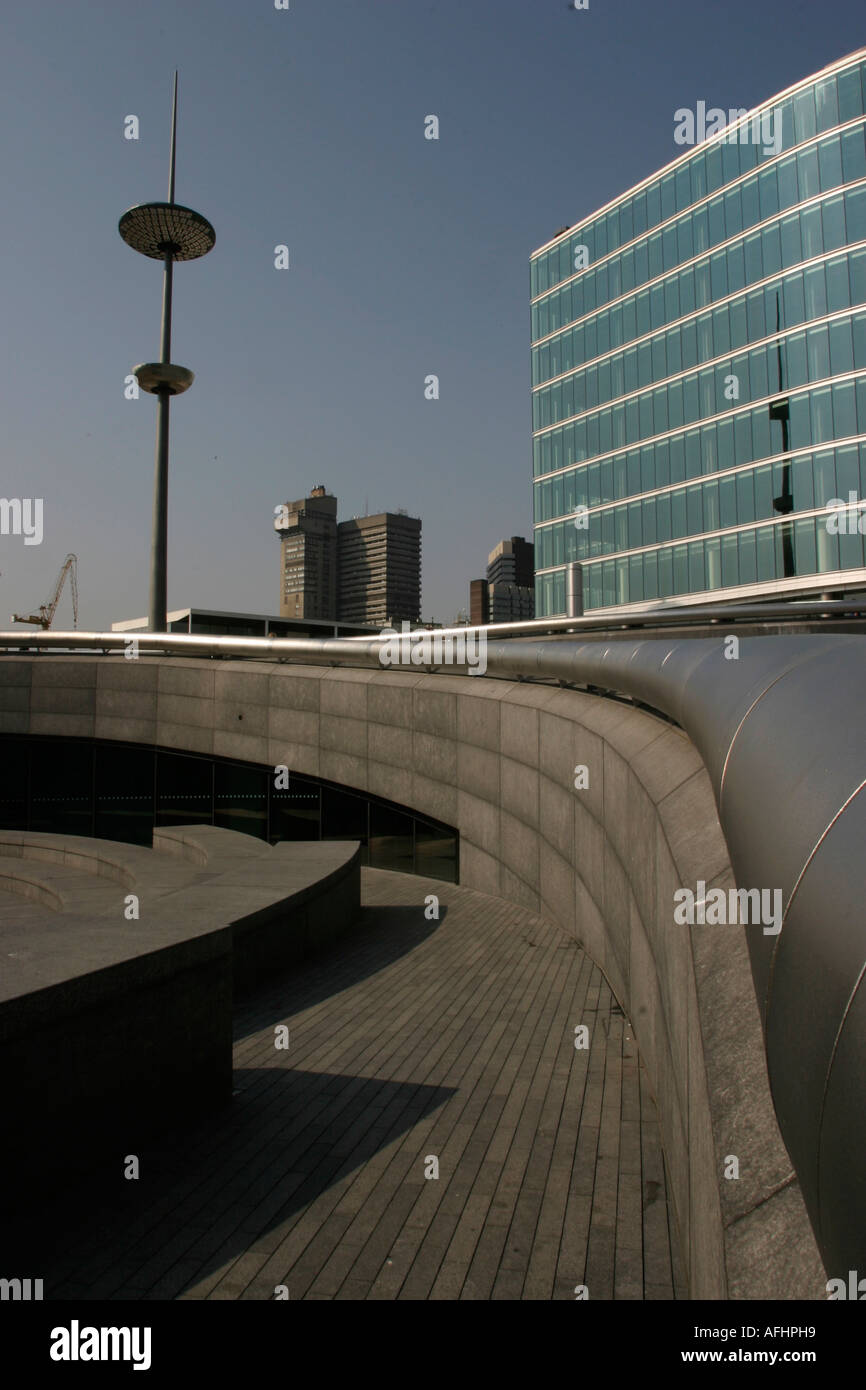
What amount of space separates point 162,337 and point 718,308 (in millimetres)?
33890

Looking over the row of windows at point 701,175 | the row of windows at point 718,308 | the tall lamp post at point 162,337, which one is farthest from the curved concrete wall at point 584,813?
the row of windows at point 701,175

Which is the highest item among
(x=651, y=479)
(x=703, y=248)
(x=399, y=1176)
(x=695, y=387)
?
(x=703, y=248)

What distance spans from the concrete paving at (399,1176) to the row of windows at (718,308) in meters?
47.8

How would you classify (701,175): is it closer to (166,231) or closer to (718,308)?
(718,308)

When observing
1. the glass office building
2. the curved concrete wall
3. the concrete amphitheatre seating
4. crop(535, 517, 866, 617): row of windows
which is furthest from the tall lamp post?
crop(535, 517, 866, 617): row of windows

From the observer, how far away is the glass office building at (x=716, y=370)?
45.5 meters

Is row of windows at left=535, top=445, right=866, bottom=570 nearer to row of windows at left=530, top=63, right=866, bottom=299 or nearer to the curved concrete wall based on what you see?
row of windows at left=530, top=63, right=866, bottom=299

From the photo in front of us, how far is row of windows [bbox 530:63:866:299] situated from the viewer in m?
Result: 44.8

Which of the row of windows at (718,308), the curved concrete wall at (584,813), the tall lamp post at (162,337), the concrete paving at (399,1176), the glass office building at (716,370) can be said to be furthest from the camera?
the row of windows at (718,308)

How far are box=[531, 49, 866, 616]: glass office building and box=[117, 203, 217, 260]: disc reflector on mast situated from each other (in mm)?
25922

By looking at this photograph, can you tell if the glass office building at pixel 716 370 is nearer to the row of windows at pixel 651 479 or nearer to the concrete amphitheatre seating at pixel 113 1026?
the row of windows at pixel 651 479

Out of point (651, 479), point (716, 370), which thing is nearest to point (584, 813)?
point (716, 370)

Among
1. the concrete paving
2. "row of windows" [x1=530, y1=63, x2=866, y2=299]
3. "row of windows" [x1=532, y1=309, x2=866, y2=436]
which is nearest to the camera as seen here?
the concrete paving

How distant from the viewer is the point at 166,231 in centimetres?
3303
